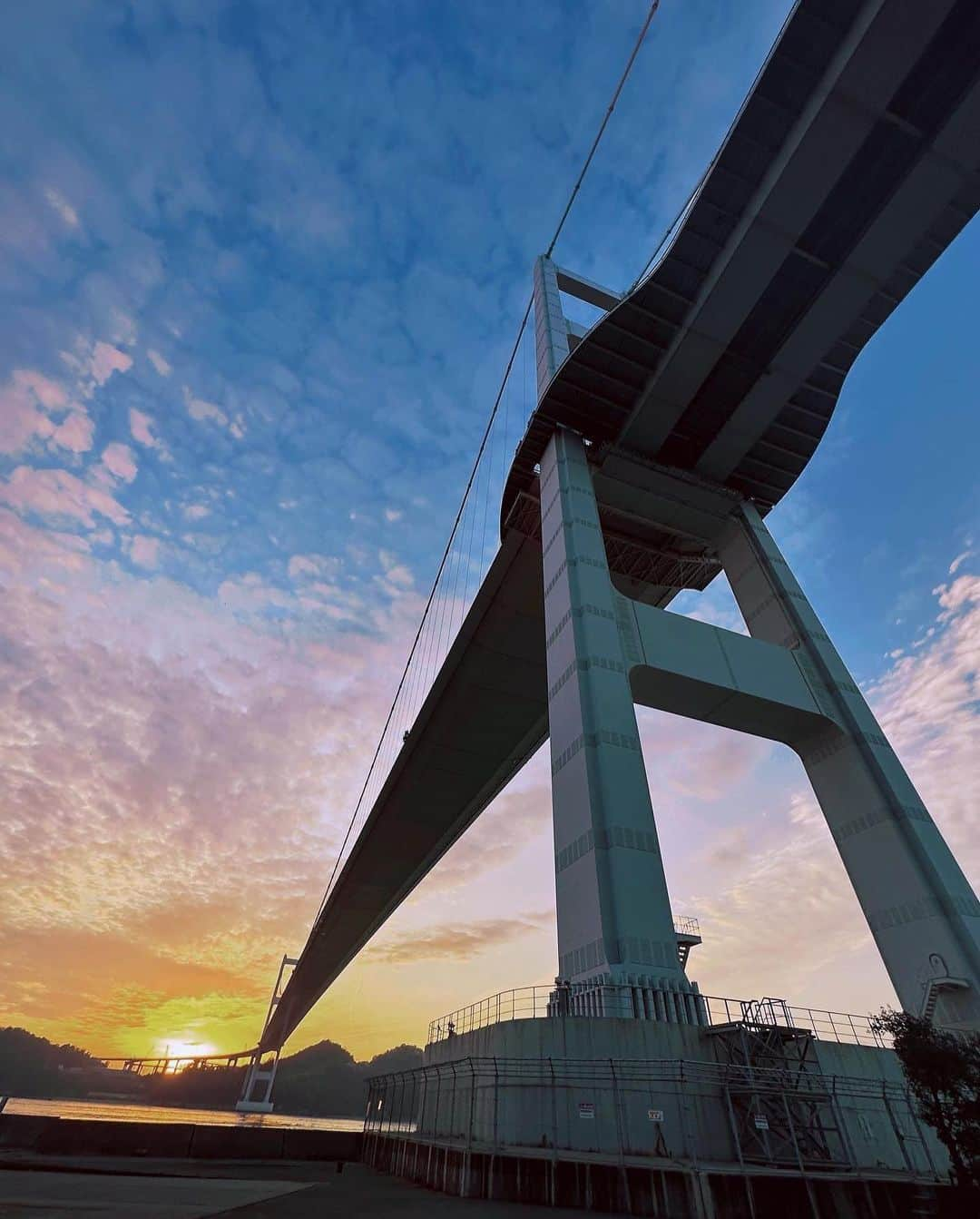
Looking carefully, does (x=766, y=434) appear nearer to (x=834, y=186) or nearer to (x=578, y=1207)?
(x=834, y=186)

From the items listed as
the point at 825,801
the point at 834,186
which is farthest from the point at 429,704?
the point at 834,186

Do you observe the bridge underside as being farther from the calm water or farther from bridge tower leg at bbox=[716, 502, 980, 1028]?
the calm water

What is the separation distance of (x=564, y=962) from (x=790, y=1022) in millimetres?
5077

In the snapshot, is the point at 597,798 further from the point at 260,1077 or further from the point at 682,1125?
the point at 260,1077

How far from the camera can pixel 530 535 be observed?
2902cm

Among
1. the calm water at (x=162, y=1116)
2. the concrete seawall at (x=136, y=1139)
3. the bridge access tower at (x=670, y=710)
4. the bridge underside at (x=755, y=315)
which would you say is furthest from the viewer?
the calm water at (x=162, y=1116)

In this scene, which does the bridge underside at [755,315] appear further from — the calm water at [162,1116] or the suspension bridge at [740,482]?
the calm water at [162,1116]

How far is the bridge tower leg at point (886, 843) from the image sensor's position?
1628 cm

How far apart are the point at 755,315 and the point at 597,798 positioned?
18252mm

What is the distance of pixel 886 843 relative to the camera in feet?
61.6

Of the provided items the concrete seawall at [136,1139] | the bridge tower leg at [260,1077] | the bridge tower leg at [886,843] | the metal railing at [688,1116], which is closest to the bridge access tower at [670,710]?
the bridge tower leg at [886,843]

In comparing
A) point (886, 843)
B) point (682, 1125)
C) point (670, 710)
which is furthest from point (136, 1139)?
point (886, 843)

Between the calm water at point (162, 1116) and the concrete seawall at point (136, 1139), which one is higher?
the calm water at point (162, 1116)

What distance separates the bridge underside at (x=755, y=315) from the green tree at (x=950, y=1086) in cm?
1134
